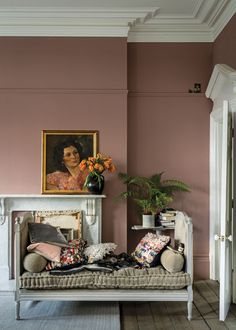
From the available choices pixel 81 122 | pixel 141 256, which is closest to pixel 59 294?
pixel 141 256

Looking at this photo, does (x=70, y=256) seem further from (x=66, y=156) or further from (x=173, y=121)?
(x=173, y=121)

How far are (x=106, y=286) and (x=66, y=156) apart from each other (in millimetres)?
1894

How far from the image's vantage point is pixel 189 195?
18.0ft

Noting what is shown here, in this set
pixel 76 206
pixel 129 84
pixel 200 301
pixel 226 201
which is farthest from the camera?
pixel 129 84

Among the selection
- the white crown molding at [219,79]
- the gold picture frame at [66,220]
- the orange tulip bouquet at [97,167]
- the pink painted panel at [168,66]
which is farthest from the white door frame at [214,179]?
the gold picture frame at [66,220]

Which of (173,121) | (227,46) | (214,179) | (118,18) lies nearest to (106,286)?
(214,179)

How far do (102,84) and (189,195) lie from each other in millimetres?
1890

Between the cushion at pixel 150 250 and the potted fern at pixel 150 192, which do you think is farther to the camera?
the potted fern at pixel 150 192

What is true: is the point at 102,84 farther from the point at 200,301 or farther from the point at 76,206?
the point at 200,301

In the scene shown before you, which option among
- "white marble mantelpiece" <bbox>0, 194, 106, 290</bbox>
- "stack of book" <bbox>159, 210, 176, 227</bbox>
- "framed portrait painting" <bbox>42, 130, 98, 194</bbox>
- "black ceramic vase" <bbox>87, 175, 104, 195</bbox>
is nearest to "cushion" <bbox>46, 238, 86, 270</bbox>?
"white marble mantelpiece" <bbox>0, 194, 106, 290</bbox>

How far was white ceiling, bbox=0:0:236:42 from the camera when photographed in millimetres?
4820

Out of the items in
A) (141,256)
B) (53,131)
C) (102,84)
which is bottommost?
(141,256)

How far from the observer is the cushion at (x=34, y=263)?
394cm

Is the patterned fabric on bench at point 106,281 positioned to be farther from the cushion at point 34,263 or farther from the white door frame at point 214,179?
the white door frame at point 214,179
